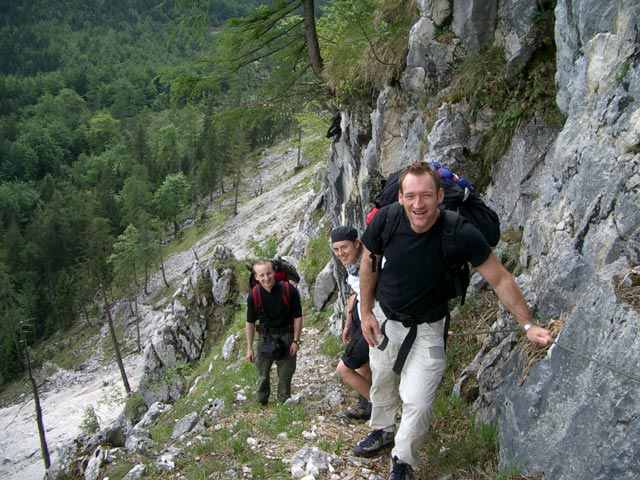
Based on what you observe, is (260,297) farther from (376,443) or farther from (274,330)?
(376,443)

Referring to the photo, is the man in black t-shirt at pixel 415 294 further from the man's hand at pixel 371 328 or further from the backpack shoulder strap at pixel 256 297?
the backpack shoulder strap at pixel 256 297

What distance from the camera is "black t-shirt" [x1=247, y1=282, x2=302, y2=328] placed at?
695 cm

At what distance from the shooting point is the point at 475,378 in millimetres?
5012

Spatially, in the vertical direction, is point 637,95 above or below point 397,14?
below

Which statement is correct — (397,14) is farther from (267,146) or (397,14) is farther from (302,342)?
(267,146)

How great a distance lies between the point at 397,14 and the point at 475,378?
7.53 meters

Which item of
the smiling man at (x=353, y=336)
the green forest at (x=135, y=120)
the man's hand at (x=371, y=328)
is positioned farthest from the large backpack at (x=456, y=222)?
the green forest at (x=135, y=120)

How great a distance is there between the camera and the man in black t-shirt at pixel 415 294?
345 centimetres

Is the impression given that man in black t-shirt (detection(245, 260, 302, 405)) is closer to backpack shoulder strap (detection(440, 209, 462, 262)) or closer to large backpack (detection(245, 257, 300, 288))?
large backpack (detection(245, 257, 300, 288))

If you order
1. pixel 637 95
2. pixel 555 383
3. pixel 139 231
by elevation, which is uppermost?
pixel 637 95

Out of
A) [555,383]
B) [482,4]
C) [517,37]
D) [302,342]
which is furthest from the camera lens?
[302,342]

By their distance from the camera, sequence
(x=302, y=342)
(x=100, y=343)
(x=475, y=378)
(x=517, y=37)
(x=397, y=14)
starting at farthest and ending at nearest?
1. (x=100, y=343)
2. (x=302, y=342)
3. (x=397, y=14)
4. (x=517, y=37)
5. (x=475, y=378)

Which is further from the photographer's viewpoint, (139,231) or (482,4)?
(139,231)

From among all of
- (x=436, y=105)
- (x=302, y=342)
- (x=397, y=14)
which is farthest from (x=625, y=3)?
(x=302, y=342)
